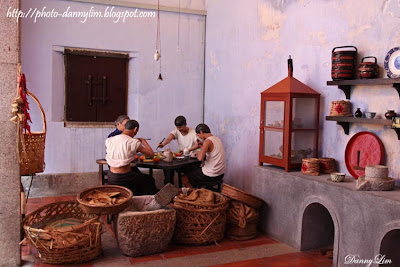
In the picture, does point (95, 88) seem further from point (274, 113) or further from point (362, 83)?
point (362, 83)

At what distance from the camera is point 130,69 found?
317 inches

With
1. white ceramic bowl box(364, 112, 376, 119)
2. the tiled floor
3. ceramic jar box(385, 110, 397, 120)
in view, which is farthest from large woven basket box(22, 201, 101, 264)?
ceramic jar box(385, 110, 397, 120)

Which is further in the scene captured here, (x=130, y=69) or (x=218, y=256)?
(x=130, y=69)

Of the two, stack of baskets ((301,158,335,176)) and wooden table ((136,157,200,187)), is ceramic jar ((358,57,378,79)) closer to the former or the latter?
stack of baskets ((301,158,335,176))

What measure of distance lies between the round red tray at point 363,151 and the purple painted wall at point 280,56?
0.27 ft

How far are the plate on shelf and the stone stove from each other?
3.96ft

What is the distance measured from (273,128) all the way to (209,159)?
1189 mm

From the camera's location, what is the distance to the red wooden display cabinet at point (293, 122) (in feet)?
16.5

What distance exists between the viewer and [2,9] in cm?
398

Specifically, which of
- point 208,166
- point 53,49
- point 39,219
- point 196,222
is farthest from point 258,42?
point 39,219

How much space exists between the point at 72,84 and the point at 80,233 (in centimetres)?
407

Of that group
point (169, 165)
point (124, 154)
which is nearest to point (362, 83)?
point (169, 165)

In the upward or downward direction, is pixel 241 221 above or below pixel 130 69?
below

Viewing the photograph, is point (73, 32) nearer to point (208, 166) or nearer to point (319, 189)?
point (208, 166)
